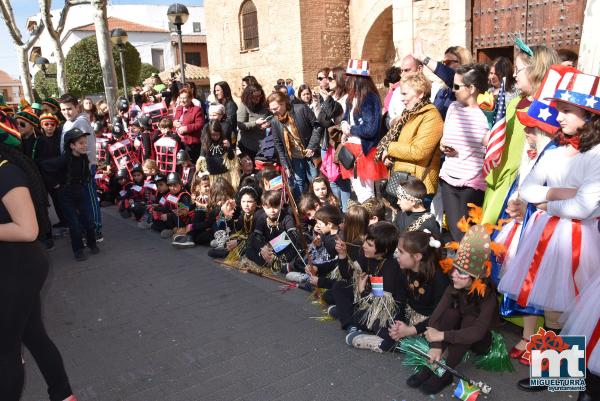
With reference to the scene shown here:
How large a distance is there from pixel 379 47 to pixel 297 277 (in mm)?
11819

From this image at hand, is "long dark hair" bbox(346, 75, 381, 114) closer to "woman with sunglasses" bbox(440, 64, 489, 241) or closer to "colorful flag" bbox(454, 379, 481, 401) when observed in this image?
"woman with sunglasses" bbox(440, 64, 489, 241)

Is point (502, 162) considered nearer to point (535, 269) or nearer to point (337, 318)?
point (535, 269)

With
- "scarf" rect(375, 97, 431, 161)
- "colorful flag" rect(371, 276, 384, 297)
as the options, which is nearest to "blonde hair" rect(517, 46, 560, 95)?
"scarf" rect(375, 97, 431, 161)

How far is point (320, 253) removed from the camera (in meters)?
4.77

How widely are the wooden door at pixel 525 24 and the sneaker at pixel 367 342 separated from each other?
5933 millimetres

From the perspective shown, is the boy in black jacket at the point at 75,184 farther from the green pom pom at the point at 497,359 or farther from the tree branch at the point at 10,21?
the tree branch at the point at 10,21

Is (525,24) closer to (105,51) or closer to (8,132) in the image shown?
(8,132)

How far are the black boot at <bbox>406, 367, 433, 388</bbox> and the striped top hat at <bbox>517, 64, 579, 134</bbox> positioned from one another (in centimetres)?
157

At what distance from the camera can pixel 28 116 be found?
6156 mm

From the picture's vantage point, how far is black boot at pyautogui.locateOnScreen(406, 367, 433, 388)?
3.05 m

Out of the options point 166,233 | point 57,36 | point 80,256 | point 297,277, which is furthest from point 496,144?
point 57,36

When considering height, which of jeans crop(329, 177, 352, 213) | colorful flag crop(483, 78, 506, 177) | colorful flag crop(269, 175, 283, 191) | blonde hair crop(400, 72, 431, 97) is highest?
blonde hair crop(400, 72, 431, 97)

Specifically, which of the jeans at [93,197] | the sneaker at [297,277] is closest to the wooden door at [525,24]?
the sneaker at [297,277]

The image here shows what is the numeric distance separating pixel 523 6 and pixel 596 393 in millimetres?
7001
